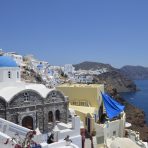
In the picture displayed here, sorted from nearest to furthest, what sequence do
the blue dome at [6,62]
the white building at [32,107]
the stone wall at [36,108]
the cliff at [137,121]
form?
the white building at [32,107] < the stone wall at [36,108] < the blue dome at [6,62] < the cliff at [137,121]

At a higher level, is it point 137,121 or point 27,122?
point 27,122

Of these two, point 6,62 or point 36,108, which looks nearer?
point 36,108

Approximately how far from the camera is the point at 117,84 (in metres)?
144

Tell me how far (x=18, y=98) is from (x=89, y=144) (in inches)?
251

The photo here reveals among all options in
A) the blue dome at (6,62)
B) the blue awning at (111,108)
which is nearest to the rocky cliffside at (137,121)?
the blue awning at (111,108)

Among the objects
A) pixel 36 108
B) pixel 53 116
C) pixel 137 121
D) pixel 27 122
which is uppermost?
pixel 36 108

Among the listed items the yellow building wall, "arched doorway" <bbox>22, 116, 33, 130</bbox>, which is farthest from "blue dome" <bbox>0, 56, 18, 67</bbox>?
the yellow building wall

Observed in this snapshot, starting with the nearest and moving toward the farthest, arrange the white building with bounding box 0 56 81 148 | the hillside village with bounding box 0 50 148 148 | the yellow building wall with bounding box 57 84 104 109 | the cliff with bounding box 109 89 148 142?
the hillside village with bounding box 0 50 148 148
the white building with bounding box 0 56 81 148
the yellow building wall with bounding box 57 84 104 109
the cliff with bounding box 109 89 148 142

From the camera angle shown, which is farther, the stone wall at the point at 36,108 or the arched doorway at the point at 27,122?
the arched doorway at the point at 27,122

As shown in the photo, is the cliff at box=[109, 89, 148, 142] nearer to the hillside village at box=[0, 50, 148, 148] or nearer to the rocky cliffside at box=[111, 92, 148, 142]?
the rocky cliffside at box=[111, 92, 148, 142]

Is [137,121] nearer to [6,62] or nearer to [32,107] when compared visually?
[32,107]

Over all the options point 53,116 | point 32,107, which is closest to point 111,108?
point 53,116

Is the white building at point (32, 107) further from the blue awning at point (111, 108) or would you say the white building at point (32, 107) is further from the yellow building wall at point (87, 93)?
the yellow building wall at point (87, 93)

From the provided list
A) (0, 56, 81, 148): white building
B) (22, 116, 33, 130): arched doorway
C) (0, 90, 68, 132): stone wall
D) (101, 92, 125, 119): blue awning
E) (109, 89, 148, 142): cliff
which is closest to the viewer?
(0, 56, 81, 148): white building
